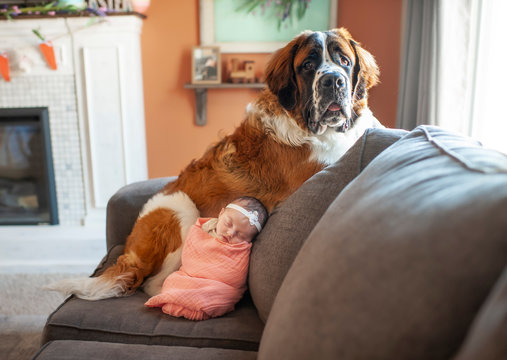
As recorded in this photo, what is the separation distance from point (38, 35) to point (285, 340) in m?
3.11

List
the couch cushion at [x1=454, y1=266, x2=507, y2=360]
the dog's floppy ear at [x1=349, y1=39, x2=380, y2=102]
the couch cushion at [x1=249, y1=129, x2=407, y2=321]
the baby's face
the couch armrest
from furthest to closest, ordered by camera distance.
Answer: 1. the couch armrest
2. the dog's floppy ear at [x1=349, y1=39, x2=380, y2=102]
3. the baby's face
4. the couch cushion at [x1=249, y1=129, x2=407, y2=321]
5. the couch cushion at [x1=454, y1=266, x2=507, y2=360]

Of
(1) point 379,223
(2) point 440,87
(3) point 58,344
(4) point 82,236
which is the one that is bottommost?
(4) point 82,236

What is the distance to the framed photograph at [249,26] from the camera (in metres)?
3.04

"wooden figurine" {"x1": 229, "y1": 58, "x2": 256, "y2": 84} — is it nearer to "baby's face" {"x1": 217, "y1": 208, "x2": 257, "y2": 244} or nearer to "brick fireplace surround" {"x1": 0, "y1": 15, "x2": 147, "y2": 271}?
"brick fireplace surround" {"x1": 0, "y1": 15, "x2": 147, "y2": 271}

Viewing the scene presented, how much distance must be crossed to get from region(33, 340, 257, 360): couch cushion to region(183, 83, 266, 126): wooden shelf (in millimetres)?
2259

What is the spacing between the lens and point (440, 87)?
2.14 metres

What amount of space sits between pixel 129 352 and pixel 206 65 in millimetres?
2468

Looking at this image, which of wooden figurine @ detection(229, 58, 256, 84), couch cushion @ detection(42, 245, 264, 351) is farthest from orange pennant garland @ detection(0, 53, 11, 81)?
couch cushion @ detection(42, 245, 264, 351)

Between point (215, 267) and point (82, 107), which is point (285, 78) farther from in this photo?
point (82, 107)

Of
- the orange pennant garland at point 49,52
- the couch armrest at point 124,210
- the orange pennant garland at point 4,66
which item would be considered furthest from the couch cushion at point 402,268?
the orange pennant garland at point 4,66

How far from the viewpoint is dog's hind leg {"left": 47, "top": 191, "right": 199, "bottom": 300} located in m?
1.25

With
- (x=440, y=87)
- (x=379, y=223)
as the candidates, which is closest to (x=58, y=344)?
(x=379, y=223)

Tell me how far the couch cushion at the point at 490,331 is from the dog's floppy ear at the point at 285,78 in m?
1.08

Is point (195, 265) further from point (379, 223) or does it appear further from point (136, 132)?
point (136, 132)
